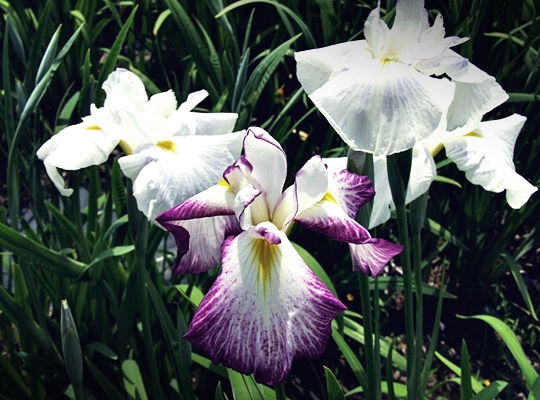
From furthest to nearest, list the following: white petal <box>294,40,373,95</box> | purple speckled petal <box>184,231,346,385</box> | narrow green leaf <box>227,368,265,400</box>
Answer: narrow green leaf <box>227,368,265,400</box> → white petal <box>294,40,373,95</box> → purple speckled petal <box>184,231,346,385</box>

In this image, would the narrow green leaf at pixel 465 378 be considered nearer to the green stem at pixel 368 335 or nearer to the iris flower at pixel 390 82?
the green stem at pixel 368 335

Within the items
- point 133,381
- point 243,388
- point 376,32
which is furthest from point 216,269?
point 376,32

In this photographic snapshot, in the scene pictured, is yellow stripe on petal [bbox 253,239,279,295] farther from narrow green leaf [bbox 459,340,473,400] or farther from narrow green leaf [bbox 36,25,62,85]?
narrow green leaf [bbox 36,25,62,85]

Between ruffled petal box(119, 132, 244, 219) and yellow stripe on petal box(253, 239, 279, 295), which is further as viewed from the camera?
ruffled petal box(119, 132, 244, 219)

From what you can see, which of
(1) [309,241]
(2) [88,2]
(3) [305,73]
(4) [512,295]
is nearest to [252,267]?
(3) [305,73]

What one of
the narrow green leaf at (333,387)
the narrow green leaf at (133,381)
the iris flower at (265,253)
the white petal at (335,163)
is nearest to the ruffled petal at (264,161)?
the iris flower at (265,253)

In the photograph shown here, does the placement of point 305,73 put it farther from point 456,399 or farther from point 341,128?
point 456,399

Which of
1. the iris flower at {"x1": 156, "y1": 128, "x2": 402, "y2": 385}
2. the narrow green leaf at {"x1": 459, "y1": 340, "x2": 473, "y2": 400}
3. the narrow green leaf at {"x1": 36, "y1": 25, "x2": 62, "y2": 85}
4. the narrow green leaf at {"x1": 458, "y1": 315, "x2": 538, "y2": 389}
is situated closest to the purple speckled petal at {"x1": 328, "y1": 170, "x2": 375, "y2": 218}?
the iris flower at {"x1": 156, "y1": 128, "x2": 402, "y2": 385}
